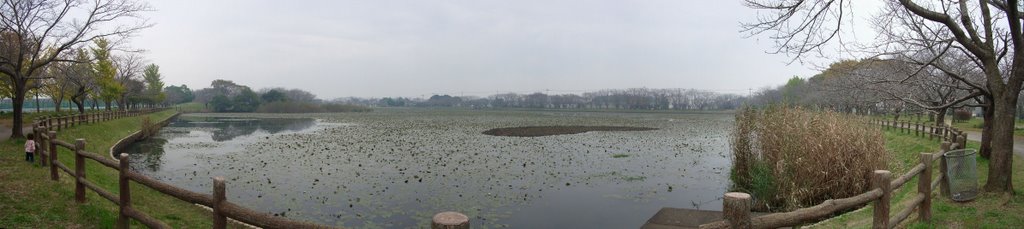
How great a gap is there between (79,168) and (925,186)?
40.7ft

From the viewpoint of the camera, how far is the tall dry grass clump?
11875mm

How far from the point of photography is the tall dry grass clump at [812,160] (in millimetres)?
11875

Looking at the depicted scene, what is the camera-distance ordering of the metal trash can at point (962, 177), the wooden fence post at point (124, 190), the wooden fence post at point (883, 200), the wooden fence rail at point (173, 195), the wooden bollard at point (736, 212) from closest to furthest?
the wooden bollard at point (736, 212) → the wooden fence rail at point (173, 195) → the wooden fence post at point (883, 200) → the wooden fence post at point (124, 190) → the metal trash can at point (962, 177)

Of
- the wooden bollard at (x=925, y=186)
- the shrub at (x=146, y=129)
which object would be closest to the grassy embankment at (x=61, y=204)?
the wooden bollard at (x=925, y=186)

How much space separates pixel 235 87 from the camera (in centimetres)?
15712

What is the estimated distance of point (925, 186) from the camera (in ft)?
23.6

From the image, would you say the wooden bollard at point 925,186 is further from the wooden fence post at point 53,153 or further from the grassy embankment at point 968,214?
the wooden fence post at point 53,153

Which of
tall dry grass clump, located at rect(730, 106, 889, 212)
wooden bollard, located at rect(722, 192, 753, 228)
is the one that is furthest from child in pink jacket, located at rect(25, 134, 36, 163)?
tall dry grass clump, located at rect(730, 106, 889, 212)

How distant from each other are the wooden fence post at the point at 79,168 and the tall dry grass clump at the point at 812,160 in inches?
523

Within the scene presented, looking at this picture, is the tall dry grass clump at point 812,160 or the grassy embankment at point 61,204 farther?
the tall dry grass clump at point 812,160

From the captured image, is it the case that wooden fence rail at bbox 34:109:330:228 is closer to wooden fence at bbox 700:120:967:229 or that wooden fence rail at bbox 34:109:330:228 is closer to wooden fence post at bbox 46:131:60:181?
wooden fence post at bbox 46:131:60:181

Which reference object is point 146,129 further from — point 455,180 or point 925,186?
point 925,186

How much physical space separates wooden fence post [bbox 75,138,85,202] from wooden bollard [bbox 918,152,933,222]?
1187 cm

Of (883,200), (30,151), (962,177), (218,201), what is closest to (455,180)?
(30,151)
